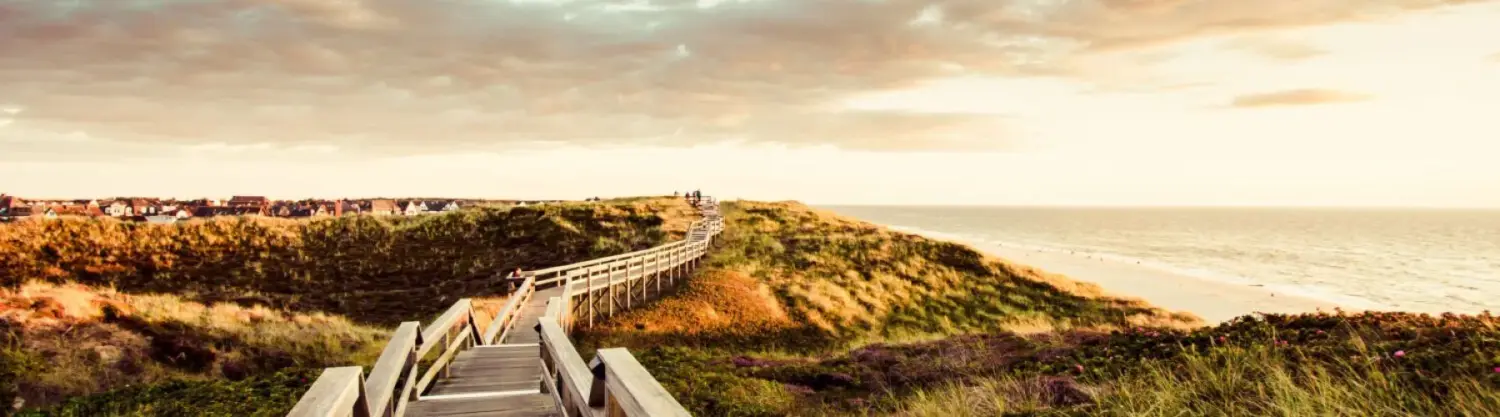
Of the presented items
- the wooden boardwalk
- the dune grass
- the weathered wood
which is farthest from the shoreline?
the weathered wood

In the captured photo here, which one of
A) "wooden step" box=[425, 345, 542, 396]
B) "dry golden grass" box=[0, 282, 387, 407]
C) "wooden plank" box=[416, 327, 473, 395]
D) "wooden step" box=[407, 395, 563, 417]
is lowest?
"dry golden grass" box=[0, 282, 387, 407]

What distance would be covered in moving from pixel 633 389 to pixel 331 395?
128cm

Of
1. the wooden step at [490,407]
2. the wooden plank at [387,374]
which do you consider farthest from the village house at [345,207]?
the wooden plank at [387,374]

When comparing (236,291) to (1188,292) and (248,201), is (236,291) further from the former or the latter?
(248,201)

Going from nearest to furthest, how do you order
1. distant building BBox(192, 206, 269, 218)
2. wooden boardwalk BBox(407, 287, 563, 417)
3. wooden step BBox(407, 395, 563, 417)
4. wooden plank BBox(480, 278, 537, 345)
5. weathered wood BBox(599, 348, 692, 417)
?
weathered wood BBox(599, 348, 692, 417) → wooden step BBox(407, 395, 563, 417) → wooden boardwalk BBox(407, 287, 563, 417) → wooden plank BBox(480, 278, 537, 345) → distant building BBox(192, 206, 269, 218)

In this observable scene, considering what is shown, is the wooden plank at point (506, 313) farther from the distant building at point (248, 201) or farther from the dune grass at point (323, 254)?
the distant building at point (248, 201)

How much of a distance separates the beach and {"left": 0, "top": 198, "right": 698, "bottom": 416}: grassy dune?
25806 millimetres

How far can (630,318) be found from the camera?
22.9m

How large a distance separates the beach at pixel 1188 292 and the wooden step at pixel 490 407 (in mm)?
28231

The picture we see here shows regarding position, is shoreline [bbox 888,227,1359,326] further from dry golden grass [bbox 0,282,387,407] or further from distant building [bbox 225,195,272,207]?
distant building [bbox 225,195,272,207]

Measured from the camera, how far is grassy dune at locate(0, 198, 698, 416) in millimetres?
10758

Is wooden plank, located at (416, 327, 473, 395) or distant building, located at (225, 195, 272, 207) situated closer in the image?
wooden plank, located at (416, 327, 473, 395)

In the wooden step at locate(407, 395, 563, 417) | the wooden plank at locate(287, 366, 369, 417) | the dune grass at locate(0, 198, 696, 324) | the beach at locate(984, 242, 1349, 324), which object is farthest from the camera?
the beach at locate(984, 242, 1349, 324)

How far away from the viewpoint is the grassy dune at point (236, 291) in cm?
1076
